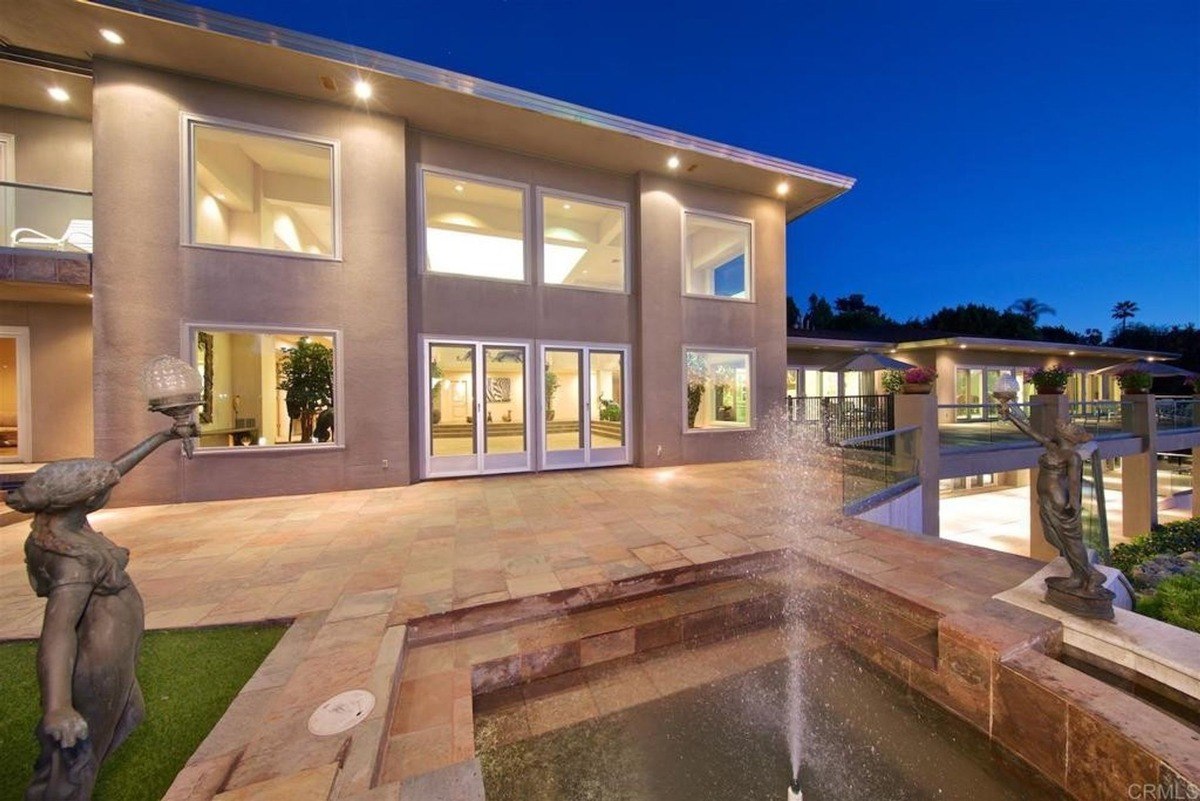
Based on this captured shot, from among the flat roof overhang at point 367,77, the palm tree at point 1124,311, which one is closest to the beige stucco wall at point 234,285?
the flat roof overhang at point 367,77

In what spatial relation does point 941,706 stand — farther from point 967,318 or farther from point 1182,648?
point 967,318

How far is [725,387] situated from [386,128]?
727 cm

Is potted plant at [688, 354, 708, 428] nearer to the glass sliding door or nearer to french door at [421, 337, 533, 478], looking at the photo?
the glass sliding door

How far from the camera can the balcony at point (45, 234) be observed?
527 centimetres

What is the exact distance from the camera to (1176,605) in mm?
3064

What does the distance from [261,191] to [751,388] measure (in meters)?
8.92

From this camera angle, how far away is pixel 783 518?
15.5ft

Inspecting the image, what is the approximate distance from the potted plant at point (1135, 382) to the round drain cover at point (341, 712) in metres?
16.5

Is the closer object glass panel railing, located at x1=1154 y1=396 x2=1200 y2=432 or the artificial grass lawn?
the artificial grass lawn

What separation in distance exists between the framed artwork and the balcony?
16.5 feet

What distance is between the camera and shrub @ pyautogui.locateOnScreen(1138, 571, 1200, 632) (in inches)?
113

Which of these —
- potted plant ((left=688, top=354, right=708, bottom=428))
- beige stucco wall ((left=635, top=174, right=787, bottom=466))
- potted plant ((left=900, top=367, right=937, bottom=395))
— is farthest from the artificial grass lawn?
potted plant ((left=900, top=367, right=937, bottom=395))

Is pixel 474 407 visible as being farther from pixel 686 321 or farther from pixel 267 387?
pixel 686 321

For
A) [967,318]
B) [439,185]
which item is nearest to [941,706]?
[439,185]
